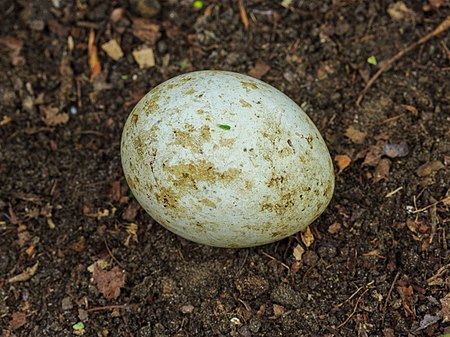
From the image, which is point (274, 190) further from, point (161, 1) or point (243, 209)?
point (161, 1)

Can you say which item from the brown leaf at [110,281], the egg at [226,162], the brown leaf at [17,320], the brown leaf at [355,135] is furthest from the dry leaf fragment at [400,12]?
the brown leaf at [17,320]

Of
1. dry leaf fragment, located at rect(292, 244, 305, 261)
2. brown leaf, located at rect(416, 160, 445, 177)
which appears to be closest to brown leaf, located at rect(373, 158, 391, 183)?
brown leaf, located at rect(416, 160, 445, 177)

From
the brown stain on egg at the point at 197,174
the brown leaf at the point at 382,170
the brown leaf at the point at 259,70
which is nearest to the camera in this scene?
the brown stain on egg at the point at 197,174

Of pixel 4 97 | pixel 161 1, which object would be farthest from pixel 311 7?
pixel 4 97

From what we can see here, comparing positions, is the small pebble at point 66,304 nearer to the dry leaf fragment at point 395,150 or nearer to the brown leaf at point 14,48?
the brown leaf at point 14,48

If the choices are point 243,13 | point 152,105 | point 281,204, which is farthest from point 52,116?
point 281,204

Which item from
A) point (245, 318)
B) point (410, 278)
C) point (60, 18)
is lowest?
point (245, 318)
